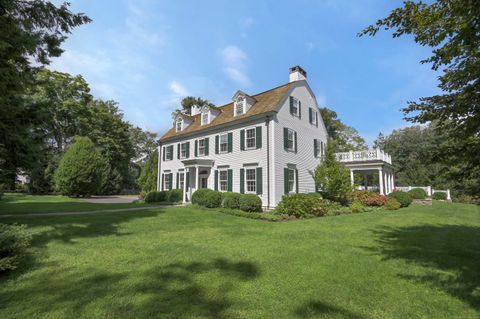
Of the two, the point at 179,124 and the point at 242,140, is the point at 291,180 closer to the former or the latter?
the point at 242,140

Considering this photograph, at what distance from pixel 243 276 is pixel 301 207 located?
29.5 ft

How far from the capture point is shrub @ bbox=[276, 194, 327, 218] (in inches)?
506

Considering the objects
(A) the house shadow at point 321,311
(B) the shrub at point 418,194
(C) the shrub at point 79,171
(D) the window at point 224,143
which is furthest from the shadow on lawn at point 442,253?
(C) the shrub at point 79,171

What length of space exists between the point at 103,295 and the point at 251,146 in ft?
44.0

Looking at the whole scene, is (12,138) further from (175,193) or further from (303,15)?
(175,193)

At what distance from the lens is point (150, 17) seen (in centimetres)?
868

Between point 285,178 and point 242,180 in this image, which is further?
point 242,180

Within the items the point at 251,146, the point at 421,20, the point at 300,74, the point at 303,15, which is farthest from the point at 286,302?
the point at 300,74

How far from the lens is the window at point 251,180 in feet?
52.8

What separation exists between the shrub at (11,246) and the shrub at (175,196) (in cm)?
1490

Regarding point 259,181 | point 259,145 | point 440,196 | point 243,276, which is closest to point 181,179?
point 259,181

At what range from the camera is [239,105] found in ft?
59.2

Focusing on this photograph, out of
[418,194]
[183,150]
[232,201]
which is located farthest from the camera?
[418,194]

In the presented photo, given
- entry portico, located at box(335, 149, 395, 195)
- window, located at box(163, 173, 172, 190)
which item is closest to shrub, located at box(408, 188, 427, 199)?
entry portico, located at box(335, 149, 395, 195)
